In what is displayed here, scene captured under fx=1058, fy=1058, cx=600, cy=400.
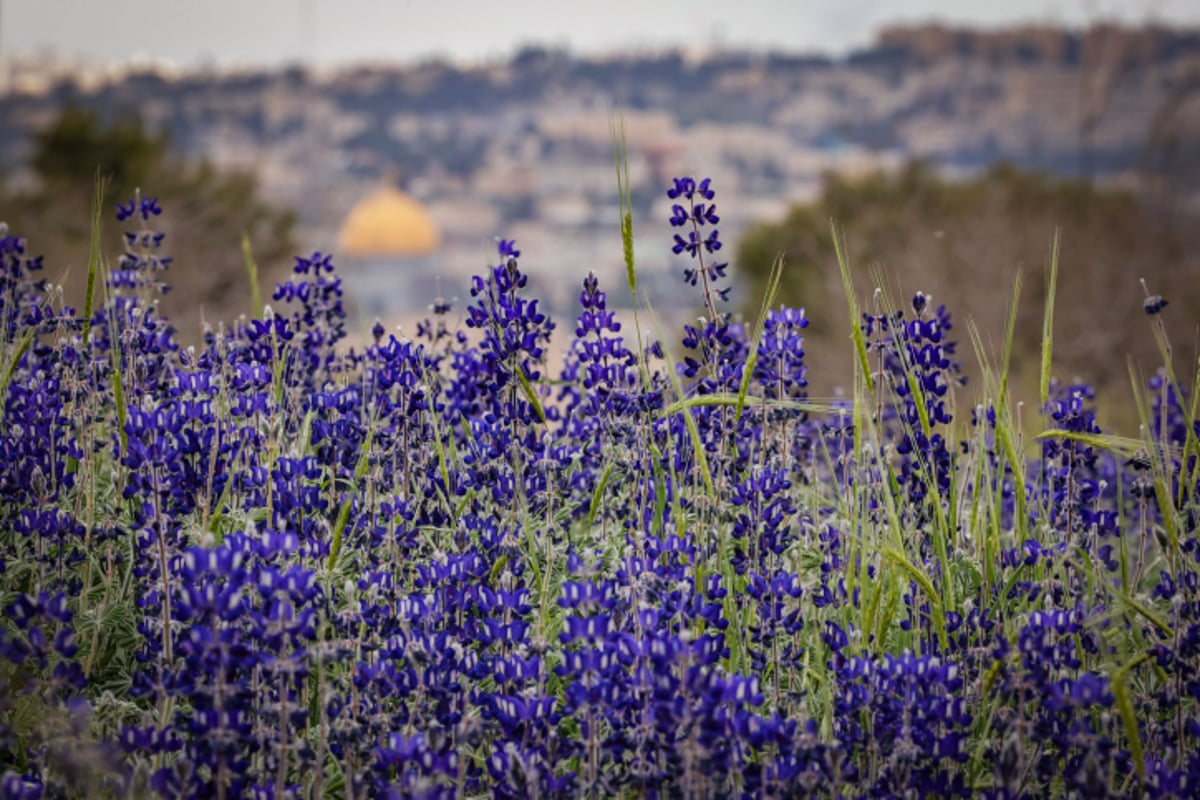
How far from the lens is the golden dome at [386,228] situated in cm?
7750

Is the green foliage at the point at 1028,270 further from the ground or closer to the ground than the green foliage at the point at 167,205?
closer to the ground

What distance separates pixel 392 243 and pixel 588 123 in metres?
35.3

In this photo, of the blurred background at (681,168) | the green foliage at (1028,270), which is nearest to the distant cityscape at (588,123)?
the blurred background at (681,168)

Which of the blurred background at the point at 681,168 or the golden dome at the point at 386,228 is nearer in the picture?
the blurred background at the point at 681,168

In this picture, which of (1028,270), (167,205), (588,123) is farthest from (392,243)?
(1028,270)

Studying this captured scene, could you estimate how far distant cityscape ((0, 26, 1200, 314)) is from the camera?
84562 mm

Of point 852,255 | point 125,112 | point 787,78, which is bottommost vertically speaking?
point 852,255

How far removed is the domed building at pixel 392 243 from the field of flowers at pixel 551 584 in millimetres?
73712

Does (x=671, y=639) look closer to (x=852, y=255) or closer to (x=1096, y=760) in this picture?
(x=1096, y=760)

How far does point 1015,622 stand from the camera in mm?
2902

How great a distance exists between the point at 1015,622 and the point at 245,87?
96113mm

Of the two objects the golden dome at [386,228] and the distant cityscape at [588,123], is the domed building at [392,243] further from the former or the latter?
the distant cityscape at [588,123]

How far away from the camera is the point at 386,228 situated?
256 feet

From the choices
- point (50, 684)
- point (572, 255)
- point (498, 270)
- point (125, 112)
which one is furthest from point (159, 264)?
point (572, 255)
